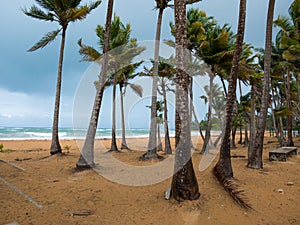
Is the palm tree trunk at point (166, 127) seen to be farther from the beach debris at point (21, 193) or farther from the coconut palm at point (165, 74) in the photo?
the beach debris at point (21, 193)

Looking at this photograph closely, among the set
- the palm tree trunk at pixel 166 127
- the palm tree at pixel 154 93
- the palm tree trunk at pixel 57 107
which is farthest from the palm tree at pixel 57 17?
the palm tree trunk at pixel 166 127

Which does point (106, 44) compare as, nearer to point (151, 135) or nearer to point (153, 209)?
point (151, 135)

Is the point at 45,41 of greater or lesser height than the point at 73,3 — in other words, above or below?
below

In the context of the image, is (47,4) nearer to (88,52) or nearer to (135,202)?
(88,52)

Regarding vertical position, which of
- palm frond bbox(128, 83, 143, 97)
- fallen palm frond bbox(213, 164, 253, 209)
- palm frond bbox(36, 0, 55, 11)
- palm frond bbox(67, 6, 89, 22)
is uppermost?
palm frond bbox(36, 0, 55, 11)

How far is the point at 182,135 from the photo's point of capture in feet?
14.3

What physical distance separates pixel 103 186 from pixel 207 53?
9.86 metres

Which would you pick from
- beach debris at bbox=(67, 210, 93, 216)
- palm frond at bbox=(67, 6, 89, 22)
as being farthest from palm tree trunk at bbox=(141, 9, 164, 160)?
beach debris at bbox=(67, 210, 93, 216)

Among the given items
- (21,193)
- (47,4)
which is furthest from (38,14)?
(21,193)

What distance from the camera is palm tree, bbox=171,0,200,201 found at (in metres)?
4.20

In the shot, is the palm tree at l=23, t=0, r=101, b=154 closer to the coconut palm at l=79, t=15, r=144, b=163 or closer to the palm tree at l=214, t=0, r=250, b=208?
the coconut palm at l=79, t=15, r=144, b=163

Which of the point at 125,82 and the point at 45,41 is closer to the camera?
the point at 45,41

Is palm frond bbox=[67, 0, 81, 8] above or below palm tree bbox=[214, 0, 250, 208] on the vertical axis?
above

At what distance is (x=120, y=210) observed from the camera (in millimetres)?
4242
